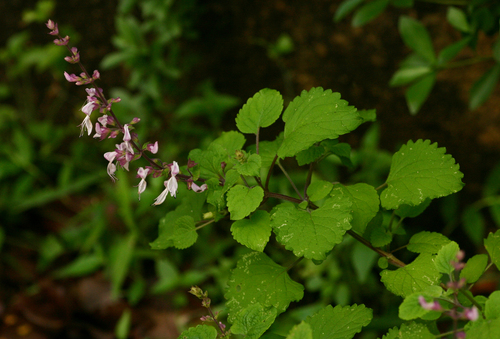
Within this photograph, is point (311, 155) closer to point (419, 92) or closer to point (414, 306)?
point (414, 306)

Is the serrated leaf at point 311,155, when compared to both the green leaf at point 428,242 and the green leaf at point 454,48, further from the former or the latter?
the green leaf at point 454,48

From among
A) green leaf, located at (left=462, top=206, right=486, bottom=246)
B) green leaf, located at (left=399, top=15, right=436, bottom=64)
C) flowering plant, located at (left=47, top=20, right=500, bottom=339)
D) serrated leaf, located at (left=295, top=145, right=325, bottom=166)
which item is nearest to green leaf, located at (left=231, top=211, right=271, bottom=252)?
flowering plant, located at (left=47, top=20, right=500, bottom=339)

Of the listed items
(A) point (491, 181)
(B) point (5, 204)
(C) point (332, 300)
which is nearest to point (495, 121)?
(A) point (491, 181)

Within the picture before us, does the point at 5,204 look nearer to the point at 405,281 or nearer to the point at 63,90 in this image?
the point at 63,90

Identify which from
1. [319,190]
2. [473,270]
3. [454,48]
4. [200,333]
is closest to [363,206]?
[319,190]

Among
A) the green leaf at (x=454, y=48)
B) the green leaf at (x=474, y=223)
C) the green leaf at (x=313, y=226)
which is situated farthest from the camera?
the green leaf at (x=474, y=223)

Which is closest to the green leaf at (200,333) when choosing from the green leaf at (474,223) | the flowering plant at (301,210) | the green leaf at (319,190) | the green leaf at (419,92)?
the flowering plant at (301,210)
